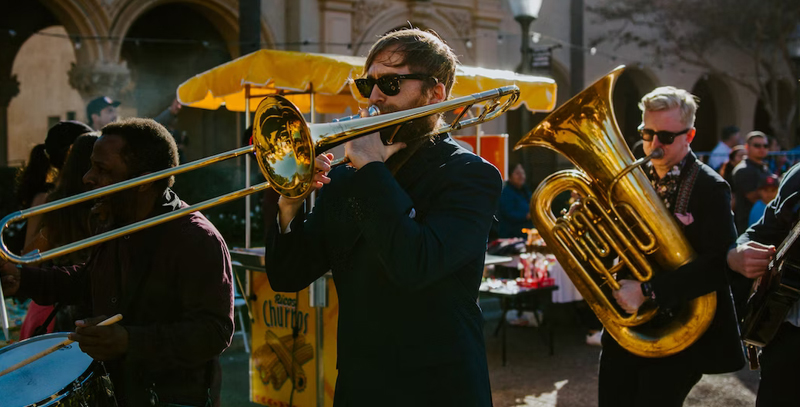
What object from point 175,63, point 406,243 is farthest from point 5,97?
point 406,243

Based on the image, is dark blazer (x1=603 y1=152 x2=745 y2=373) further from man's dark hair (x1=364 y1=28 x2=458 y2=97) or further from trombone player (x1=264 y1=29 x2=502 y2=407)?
man's dark hair (x1=364 y1=28 x2=458 y2=97)

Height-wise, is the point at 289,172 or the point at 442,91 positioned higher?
the point at 442,91

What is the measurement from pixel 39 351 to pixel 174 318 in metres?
0.44

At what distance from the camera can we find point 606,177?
339cm

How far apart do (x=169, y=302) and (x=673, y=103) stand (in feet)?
7.74

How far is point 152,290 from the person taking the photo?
2.47 meters

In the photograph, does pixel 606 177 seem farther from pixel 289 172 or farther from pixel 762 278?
pixel 289 172

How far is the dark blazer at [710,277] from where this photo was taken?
10.3 ft

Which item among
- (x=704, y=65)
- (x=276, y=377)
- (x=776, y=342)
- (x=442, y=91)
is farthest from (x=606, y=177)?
(x=704, y=65)

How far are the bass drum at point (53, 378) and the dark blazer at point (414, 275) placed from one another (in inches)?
31.1

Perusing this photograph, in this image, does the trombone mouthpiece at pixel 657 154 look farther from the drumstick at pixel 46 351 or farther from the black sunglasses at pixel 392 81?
the drumstick at pixel 46 351

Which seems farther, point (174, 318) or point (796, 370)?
point (796, 370)

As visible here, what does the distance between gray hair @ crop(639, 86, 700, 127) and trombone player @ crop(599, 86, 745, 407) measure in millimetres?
12

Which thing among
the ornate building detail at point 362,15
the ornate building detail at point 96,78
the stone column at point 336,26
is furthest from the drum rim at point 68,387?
the ornate building detail at point 362,15
